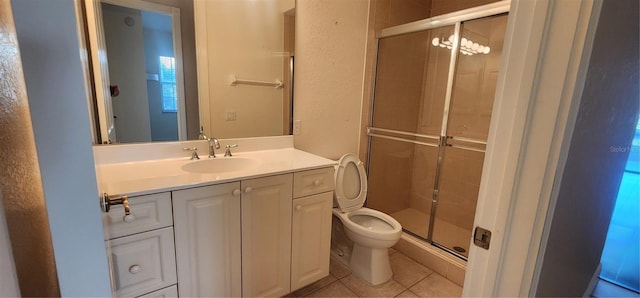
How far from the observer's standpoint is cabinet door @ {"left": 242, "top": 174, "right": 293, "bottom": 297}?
134 centimetres

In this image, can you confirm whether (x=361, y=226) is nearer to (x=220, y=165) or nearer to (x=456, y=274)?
(x=456, y=274)

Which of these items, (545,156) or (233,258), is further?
(233,258)

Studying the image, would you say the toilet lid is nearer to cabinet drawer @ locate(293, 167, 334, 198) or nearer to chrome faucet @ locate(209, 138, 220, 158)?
cabinet drawer @ locate(293, 167, 334, 198)

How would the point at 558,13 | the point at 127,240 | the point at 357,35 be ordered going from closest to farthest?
the point at 558,13 → the point at 127,240 → the point at 357,35

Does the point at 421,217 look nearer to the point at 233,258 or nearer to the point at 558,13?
the point at 233,258

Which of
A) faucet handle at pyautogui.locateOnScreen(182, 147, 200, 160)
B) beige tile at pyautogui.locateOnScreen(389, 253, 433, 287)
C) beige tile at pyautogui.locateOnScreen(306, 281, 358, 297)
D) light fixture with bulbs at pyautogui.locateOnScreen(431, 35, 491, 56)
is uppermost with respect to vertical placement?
light fixture with bulbs at pyautogui.locateOnScreen(431, 35, 491, 56)

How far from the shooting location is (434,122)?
2539 millimetres

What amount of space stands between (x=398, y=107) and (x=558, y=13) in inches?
79.9

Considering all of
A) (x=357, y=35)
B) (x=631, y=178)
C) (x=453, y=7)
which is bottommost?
(x=631, y=178)

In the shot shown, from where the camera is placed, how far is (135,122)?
1453mm

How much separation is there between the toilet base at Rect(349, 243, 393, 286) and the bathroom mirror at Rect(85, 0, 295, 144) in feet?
3.32

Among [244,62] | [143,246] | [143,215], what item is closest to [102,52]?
[244,62]

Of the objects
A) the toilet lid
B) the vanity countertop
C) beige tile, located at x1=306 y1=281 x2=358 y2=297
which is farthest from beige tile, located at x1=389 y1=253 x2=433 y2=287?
the vanity countertop

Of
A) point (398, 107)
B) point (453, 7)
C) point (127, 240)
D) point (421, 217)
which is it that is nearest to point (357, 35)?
point (398, 107)
